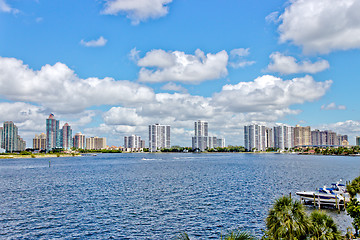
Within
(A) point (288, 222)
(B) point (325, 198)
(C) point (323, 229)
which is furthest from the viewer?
(B) point (325, 198)

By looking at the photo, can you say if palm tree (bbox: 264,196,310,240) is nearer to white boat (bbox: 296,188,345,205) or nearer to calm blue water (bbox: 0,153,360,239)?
calm blue water (bbox: 0,153,360,239)

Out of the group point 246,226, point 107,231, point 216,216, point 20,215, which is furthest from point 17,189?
point 246,226

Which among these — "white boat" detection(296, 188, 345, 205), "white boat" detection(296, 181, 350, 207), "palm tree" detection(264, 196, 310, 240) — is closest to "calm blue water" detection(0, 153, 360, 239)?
"white boat" detection(296, 181, 350, 207)

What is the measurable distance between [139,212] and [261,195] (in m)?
32.3

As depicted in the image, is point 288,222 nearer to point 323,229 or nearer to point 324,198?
point 323,229

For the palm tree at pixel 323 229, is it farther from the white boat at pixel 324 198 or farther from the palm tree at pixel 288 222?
the white boat at pixel 324 198

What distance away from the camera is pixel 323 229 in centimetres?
2567

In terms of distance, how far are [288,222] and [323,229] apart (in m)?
3.31

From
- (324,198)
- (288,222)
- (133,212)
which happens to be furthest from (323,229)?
(324,198)

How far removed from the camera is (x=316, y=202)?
63375 mm

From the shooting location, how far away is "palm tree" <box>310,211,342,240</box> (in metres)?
25.1

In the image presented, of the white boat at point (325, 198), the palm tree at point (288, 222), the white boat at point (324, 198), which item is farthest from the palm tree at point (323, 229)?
the white boat at point (324, 198)

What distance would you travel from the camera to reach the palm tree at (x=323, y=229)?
25.1m

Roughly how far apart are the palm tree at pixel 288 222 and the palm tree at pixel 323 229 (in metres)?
0.64
